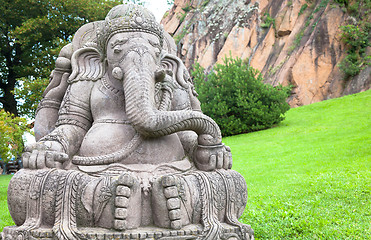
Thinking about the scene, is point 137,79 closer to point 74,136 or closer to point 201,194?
point 74,136

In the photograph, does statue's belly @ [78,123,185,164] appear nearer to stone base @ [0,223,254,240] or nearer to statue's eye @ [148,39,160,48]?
stone base @ [0,223,254,240]

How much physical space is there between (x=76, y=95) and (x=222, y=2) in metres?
25.2

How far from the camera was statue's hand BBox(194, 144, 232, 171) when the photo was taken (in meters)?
2.47

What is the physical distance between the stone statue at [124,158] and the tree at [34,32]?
27.2ft

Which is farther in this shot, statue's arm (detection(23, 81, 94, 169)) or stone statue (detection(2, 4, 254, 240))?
statue's arm (detection(23, 81, 94, 169))

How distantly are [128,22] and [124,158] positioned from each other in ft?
3.19

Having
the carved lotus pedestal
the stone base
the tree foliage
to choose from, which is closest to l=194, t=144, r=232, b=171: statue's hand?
the carved lotus pedestal

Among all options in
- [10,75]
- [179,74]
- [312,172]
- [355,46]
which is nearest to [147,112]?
[179,74]

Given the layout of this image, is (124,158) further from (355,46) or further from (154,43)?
(355,46)

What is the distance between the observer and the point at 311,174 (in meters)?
6.84

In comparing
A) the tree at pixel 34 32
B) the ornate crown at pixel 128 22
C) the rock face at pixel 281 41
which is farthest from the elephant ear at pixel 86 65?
the rock face at pixel 281 41

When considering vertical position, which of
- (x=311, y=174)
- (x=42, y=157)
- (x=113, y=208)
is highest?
(x=42, y=157)

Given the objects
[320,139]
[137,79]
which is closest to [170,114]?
[137,79]

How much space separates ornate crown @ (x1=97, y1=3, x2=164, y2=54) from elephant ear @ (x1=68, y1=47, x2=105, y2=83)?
0.73 ft
